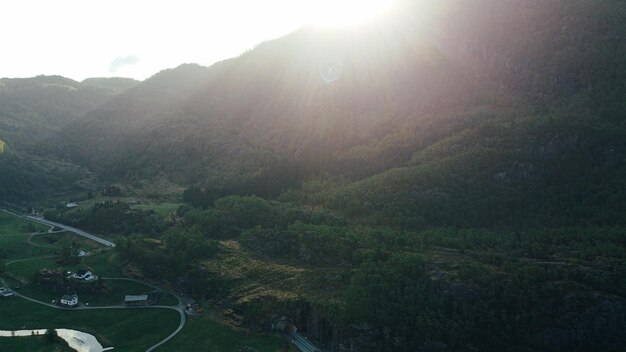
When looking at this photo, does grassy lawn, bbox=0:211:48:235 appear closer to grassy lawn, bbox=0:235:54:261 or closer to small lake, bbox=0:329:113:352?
grassy lawn, bbox=0:235:54:261

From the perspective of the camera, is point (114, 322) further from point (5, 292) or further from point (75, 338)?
point (5, 292)

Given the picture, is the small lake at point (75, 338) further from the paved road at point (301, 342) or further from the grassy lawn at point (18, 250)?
the grassy lawn at point (18, 250)


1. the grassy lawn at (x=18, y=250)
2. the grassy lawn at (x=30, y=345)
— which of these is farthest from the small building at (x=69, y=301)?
the grassy lawn at (x=18, y=250)

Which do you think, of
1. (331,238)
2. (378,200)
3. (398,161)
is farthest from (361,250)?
(398,161)

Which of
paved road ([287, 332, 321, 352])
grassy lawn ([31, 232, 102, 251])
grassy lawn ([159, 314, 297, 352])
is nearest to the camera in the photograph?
paved road ([287, 332, 321, 352])

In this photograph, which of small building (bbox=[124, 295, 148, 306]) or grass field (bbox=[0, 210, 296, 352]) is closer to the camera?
grass field (bbox=[0, 210, 296, 352])

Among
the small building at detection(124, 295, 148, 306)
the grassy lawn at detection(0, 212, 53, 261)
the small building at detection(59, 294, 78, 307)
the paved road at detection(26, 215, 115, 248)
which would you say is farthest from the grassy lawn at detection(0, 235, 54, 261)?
the small building at detection(124, 295, 148, 306)

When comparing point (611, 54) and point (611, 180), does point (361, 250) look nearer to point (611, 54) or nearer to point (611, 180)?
point (611, 180)
